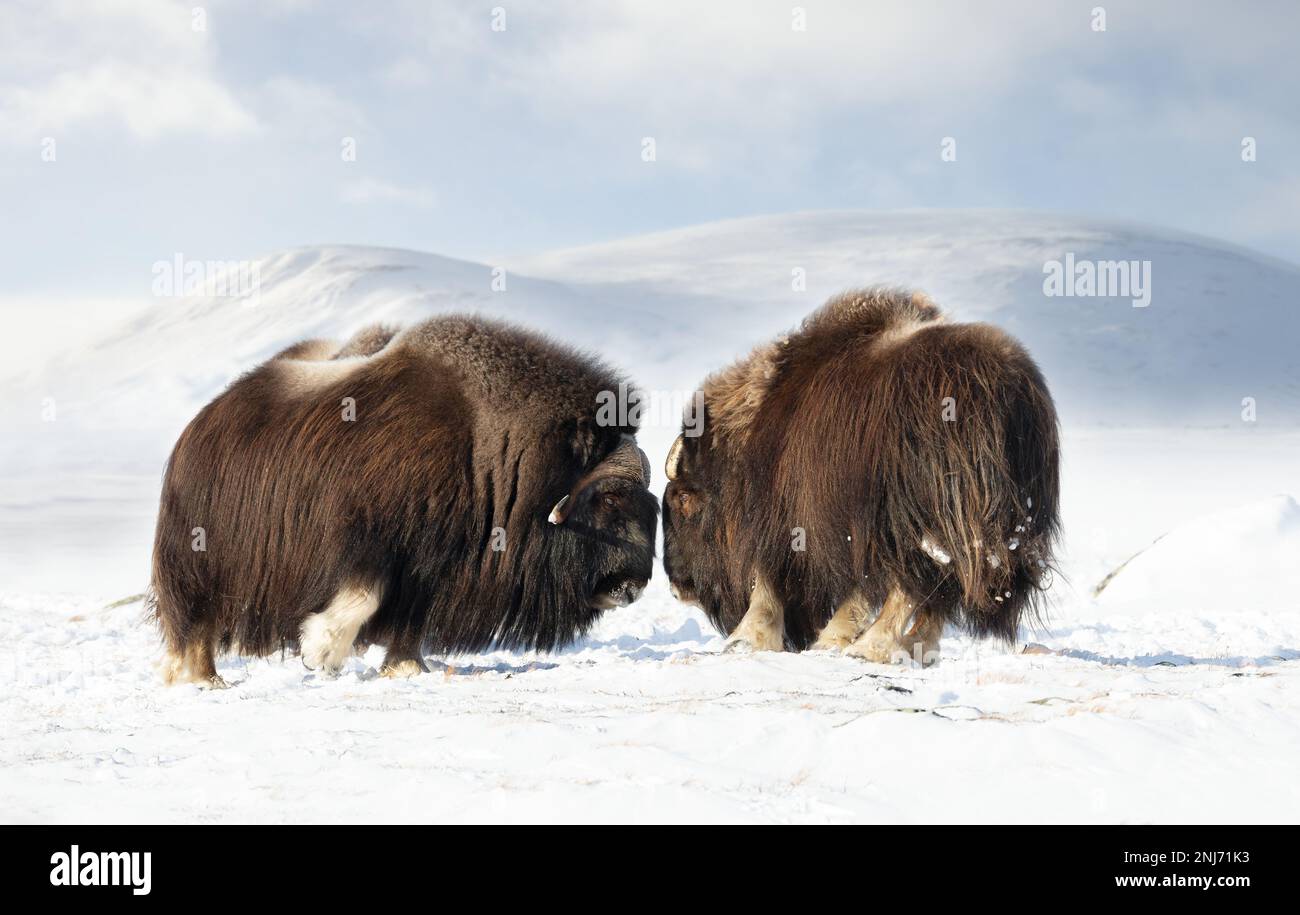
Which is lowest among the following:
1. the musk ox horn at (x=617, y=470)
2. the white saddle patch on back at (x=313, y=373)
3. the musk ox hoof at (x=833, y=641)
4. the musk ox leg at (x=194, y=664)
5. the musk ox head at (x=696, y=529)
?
the musk ox leg at (x=194, y=664)

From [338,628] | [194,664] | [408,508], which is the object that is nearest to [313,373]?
[408,508]

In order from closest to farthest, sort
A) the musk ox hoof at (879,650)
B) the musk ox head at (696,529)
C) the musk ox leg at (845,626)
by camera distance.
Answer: the musk ox hoof at (879,650) → the musk ox leg at (845,626) → the musk ox head at (696,529)

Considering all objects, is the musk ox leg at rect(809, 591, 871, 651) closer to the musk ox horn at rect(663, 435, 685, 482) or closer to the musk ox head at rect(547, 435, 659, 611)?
the musk ox head at rect(547, 435, 659, 611)

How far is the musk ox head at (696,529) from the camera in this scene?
16.5 feet

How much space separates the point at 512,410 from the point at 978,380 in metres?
1.62

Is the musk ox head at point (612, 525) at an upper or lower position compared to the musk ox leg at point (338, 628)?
upper

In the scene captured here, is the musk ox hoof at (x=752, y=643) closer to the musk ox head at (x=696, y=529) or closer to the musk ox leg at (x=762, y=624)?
the musk ox leg at (x=762, y=624)

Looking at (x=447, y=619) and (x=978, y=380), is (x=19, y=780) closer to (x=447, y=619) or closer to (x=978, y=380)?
(x=447, y=619)

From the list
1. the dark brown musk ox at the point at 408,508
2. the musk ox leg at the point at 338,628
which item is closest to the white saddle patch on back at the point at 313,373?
the dark brown musk ox at the point at 408,508

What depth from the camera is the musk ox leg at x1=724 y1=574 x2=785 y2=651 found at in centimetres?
477

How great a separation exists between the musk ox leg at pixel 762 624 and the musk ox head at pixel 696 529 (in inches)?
7.7

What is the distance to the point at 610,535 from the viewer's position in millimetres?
4680

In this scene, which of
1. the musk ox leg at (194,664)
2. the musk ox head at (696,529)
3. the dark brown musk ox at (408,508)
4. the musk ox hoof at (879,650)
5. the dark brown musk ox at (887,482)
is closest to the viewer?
the dark brown musk ox at (887,482)

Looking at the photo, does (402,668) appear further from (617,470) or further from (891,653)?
(891,653)
